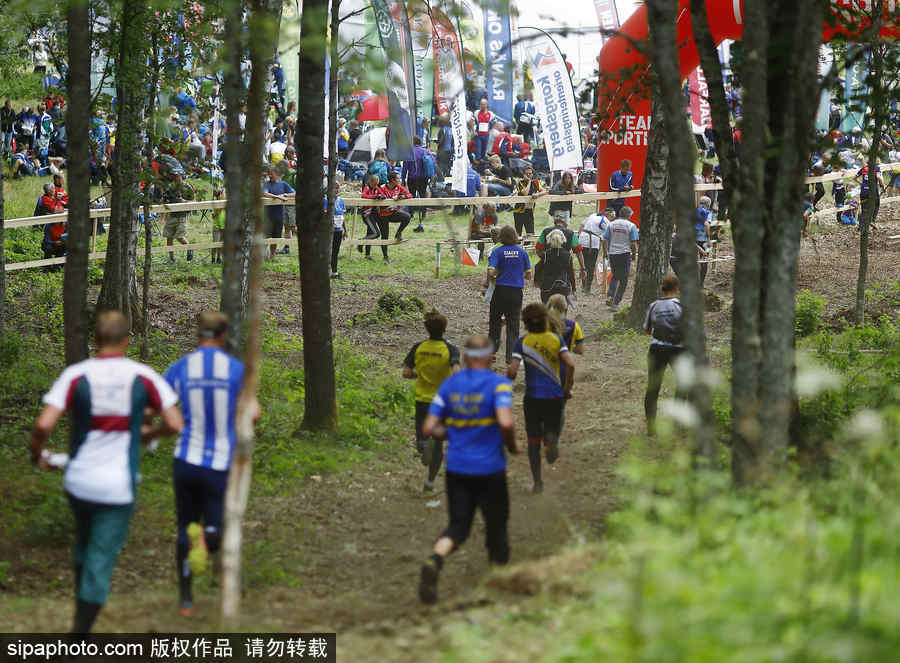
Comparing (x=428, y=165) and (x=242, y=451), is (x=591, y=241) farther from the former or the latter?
(x=242, y=451)

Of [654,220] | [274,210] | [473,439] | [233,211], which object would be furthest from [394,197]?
[473,439]

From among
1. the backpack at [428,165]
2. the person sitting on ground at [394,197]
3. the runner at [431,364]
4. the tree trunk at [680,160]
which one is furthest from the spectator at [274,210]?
the tree trunk at [680,160]

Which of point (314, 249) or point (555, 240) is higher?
point (555, 240)

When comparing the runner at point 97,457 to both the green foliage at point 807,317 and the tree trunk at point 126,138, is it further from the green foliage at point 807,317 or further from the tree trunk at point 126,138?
the green foliage at point 807,317

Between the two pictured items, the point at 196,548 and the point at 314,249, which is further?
the point at 314,249

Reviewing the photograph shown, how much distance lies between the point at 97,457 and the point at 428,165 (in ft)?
70.1

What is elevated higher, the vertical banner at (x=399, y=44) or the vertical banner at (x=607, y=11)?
the vertical banner at (x=607, y=11)

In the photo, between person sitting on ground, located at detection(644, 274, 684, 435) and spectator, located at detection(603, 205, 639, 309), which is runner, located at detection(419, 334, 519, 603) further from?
spectator, located at detection(603, 205, 639, 309)

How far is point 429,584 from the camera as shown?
6.47 metres

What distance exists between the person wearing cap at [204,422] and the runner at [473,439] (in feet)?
4.29

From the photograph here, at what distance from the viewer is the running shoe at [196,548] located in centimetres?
580

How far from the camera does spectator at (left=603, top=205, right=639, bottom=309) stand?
755 inches

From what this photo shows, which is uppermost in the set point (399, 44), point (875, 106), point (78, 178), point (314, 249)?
point (399, 44)

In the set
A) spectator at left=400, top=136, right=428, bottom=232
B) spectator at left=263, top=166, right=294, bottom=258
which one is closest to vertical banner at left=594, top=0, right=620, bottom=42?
spectator at left=400, top=136, right=428, bottom=232
